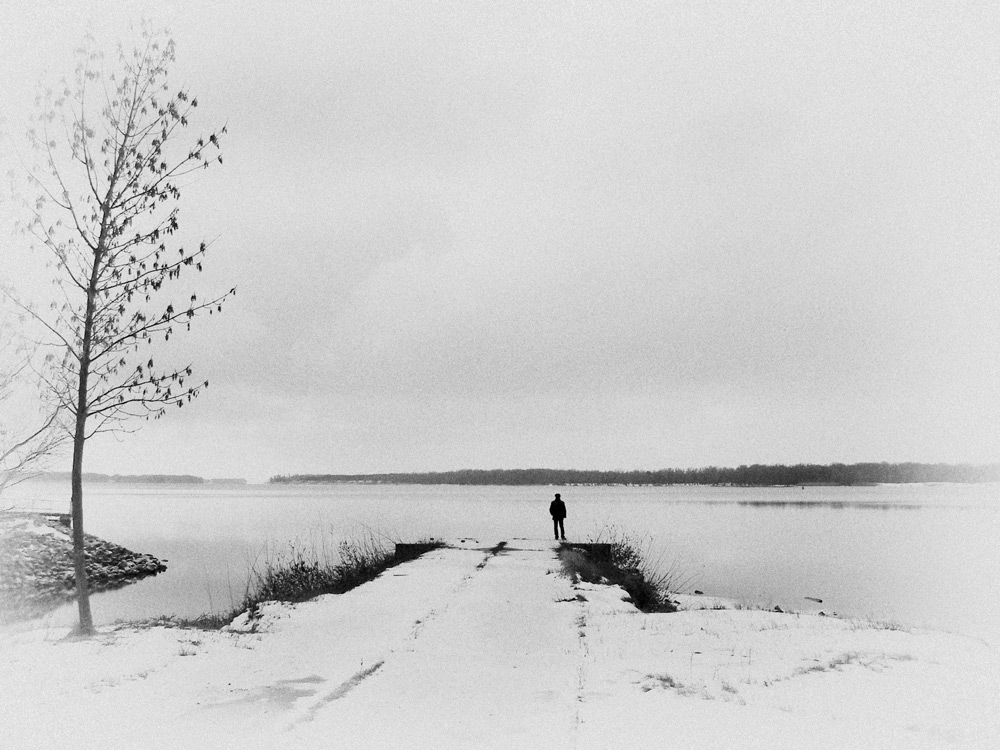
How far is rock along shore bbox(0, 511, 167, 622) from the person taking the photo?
23.0 metres

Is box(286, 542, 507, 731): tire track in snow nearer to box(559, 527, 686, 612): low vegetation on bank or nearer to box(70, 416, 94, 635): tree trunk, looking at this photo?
box(559, 527, 686, 612): low vegetation on bank

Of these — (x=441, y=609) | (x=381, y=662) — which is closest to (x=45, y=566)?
(x=441, y=609)

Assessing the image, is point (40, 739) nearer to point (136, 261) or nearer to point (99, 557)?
point (136, 261)

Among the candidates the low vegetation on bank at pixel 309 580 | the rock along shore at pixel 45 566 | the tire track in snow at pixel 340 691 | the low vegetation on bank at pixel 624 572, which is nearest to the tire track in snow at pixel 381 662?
the tire track in snow at pixel 340 691

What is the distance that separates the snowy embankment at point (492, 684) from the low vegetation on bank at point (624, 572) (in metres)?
5.21

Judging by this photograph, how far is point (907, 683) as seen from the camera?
7.89 m

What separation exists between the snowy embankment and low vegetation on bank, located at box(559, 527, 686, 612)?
5.21 meters

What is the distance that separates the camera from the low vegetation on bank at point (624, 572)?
1761 cm

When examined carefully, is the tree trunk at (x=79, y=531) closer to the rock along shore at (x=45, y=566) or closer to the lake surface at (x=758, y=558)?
the lake surface at (x=758, y=558)

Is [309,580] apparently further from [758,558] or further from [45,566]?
[758,558]

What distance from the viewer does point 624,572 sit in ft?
68.9

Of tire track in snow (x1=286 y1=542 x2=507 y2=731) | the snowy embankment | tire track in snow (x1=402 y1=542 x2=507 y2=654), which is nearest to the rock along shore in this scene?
tire track in snow (x1=402 y1=542 x2=507 y2=654)

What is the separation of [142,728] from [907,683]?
7642mm

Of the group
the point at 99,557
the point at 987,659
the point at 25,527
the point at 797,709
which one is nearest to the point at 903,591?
the point at 987,659
